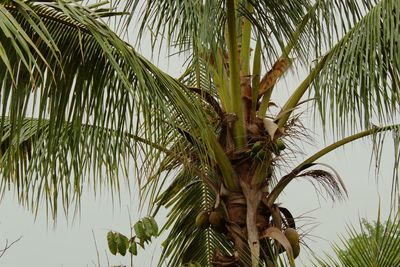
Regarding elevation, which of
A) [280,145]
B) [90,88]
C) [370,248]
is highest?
[90,88]

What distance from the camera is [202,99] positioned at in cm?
448

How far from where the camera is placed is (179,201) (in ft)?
18.5

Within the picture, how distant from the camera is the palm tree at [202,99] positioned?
345 cm

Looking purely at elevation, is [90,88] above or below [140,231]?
above

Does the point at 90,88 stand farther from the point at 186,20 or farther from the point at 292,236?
the point at 292,236

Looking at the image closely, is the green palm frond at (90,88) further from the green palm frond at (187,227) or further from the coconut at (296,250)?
the green palm frond at (187,227)

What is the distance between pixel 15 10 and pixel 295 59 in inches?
72.2

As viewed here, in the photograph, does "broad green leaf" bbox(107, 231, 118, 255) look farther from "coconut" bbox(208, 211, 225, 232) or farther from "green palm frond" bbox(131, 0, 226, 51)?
"green palm frond" bbox(131, 0, 226, 51)

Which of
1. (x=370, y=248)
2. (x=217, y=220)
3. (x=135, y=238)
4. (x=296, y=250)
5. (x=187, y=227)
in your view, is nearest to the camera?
(x=370, y=248)

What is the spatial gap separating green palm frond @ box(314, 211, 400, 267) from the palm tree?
0.66 meters

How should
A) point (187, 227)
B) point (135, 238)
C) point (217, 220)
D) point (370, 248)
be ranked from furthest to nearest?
point (187, 227)
point (217, 220)
point (135, 238)
point (370, 248)

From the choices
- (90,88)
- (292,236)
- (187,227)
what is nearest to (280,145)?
(292,236)

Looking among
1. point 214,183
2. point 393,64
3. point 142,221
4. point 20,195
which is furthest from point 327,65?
point 20,195

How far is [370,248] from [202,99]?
169 centimetres
